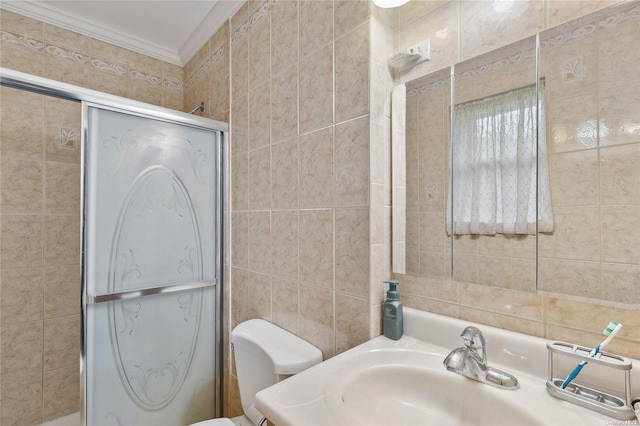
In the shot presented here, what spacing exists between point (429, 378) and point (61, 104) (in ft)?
7.50

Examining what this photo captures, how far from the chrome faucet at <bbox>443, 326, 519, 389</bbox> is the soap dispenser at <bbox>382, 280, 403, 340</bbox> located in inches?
7.2

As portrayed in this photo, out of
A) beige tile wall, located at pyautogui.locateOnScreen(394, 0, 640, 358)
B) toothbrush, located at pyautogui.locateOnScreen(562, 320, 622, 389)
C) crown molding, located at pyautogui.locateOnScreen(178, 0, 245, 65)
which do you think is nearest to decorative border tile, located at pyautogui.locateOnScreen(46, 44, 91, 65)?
crown molding, located at pyautogui.locateOnScreen(178, 0, 245, 65)

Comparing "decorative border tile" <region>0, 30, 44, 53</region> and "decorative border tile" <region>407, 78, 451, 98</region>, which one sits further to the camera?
"decorative border tile" <region>0, 30, 44, 53</region>

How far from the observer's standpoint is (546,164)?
0.71 meters

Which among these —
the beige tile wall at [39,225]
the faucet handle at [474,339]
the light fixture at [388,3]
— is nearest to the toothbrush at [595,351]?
the faucet handle at [474,339]

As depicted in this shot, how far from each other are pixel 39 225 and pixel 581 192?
237cm

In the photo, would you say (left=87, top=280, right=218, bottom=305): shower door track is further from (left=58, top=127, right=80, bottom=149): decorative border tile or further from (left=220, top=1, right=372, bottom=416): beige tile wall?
(left=58, top=127, right=80, bottom=149): decorative border tile

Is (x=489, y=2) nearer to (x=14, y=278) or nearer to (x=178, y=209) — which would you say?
(x=178, y=209)

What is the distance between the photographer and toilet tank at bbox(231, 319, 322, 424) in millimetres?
999

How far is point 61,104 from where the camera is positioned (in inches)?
69.3

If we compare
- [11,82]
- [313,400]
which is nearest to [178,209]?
[11,82]

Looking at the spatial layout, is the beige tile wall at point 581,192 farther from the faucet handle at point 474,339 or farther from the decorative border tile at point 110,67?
the decorative border tile at point 110,67

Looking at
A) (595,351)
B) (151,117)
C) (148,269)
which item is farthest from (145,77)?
(595,351)

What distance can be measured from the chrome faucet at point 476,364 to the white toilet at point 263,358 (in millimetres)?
473
